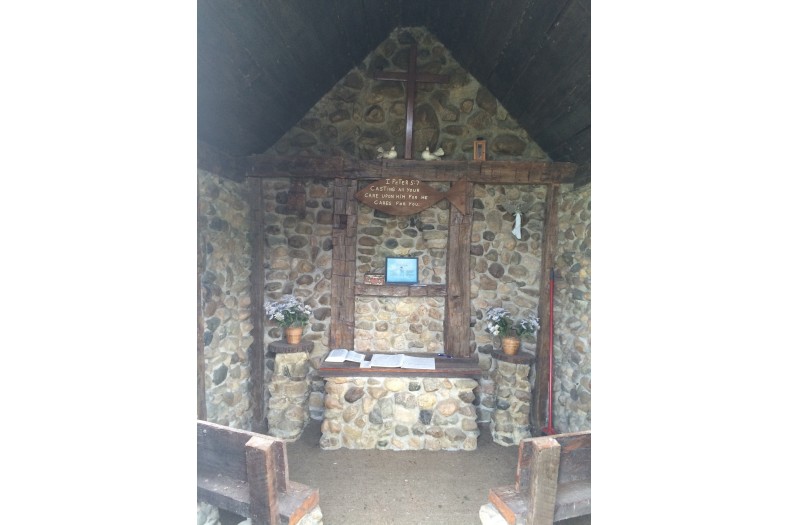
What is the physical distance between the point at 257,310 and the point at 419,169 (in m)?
2.38

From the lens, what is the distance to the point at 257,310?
3389 mm

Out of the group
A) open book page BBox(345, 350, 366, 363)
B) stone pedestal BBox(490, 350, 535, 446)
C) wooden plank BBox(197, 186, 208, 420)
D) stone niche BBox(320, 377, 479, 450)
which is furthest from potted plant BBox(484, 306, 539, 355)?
wooden plank BBox(197, 186, 208, 420)

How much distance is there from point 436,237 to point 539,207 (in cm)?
122

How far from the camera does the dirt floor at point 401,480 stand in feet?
7.57

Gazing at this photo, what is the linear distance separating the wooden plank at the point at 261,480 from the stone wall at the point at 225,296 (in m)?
1.47

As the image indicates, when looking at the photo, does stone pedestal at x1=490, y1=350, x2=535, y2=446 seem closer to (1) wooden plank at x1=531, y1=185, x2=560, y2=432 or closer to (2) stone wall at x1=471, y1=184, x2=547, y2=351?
(1) wooden plank at x1=531, y1=185, x2=560, y2=432

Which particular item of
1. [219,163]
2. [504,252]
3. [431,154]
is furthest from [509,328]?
[219,163]

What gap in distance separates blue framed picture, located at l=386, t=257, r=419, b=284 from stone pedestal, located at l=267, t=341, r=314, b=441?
4.08 feet

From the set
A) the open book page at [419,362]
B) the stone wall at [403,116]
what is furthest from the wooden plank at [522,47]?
the open book page at [419,362]

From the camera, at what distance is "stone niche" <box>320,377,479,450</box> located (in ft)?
9.91

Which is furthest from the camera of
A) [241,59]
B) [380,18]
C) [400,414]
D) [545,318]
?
[545,318]

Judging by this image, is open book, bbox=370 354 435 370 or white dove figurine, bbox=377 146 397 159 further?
white dove figurine, bbox=377 146 397 159

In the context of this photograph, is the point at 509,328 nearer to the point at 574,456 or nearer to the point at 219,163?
the point at 574,456

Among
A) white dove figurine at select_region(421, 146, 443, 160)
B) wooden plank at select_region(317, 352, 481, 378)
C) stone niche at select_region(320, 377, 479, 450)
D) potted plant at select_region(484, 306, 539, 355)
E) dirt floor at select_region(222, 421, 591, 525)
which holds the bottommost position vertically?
dirt floor at select_region(222, 421, 591, 525)
